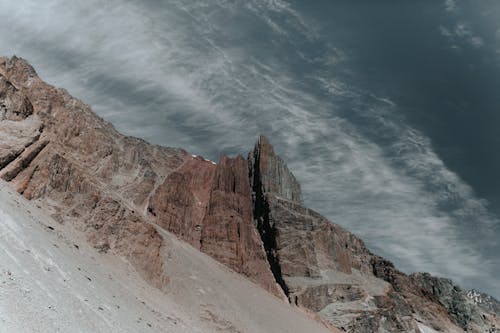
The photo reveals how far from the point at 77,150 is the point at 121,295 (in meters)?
48.0

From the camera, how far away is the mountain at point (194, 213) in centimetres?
5934

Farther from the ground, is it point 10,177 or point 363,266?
point 363,266

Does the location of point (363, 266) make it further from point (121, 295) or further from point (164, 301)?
point (121, 295)

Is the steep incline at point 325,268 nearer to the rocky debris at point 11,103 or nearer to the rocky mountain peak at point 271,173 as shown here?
the rocky mountain peak at point 271,173

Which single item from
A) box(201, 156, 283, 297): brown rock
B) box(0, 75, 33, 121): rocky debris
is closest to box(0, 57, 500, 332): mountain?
box(0, 75, 33, 121): rocky debris

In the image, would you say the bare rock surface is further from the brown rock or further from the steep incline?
the steep incline

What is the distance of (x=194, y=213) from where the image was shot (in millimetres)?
98188

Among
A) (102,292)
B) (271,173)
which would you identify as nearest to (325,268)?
(271,173)

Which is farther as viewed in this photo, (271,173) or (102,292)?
(271,173)

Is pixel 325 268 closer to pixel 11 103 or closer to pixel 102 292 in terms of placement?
pixel 11 103

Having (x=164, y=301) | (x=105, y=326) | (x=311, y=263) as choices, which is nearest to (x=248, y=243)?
(x=311, y=263)

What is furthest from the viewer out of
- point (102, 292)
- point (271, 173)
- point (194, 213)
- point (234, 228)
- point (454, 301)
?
point (454, 301)

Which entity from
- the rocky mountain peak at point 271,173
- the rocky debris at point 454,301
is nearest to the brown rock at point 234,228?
the rocky mountain peak at point 271,173

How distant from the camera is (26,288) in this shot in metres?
20.6
